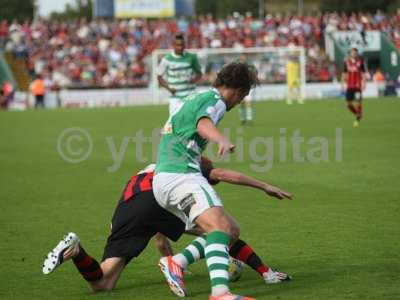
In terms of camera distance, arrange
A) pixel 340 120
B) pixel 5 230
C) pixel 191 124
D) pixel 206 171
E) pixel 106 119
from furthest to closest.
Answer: pixel 106 119 → pixel 340 120 → pixel 5 230 → pixel 206 171 → pixel 191 124

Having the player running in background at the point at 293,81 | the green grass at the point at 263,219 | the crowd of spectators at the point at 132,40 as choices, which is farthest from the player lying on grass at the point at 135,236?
the crowd of spectators at the point at 132,40

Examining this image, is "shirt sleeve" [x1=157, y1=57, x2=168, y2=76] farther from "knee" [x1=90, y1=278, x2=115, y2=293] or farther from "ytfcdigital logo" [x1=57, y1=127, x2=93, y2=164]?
"knee" [x1=90, y1=278, x2=115, y2=293]

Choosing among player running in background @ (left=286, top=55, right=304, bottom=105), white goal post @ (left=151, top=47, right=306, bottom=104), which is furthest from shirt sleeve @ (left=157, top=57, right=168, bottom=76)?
white goal post @ (left=151, top=47, right=306, bottom=104)

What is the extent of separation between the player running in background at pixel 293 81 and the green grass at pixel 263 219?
17706mm

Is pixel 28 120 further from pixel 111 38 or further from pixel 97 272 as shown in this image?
pixel 97 272

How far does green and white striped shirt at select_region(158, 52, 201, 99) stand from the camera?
21391 millimetres

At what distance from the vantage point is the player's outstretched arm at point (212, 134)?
21.6 feet

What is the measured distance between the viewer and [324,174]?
16453 millimetres

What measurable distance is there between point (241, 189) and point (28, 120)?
72.1 feet

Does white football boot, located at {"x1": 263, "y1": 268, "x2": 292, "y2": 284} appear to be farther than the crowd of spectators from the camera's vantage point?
No

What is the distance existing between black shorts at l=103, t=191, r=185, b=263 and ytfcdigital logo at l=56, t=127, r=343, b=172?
915cm

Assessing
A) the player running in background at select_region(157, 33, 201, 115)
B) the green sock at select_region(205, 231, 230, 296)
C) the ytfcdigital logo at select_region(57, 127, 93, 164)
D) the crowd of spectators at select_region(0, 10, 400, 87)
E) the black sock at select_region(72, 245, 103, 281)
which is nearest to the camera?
the green sock at select_region(205, 231, 230, 296)

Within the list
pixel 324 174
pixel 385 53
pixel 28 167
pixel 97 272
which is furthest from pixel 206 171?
pixel 385 53

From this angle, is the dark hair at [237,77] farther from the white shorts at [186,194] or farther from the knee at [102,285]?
the knee at [102,285]
